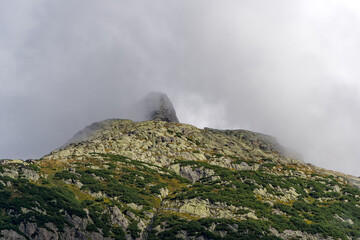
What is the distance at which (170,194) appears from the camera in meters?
108

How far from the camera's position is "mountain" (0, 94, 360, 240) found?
80188 millimetres

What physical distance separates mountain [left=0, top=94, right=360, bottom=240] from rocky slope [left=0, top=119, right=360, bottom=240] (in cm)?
27

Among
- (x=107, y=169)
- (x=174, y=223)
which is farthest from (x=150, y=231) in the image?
(x=107, y=169)

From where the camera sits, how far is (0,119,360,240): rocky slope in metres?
80.2

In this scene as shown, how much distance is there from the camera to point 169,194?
10888 centimetres

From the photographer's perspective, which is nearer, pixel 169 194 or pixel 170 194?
pixel 170 194

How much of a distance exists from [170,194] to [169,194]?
19.4 inches

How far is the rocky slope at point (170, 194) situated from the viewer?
8025 cm

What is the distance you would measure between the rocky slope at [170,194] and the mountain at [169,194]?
0.27 metres

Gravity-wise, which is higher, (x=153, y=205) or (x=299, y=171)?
(x=299, y=171)

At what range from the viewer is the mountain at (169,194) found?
80.2 m

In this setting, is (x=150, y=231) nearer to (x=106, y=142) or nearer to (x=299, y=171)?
(x=106, y=142)

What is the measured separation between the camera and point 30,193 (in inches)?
3359

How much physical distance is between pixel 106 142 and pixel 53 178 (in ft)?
153
